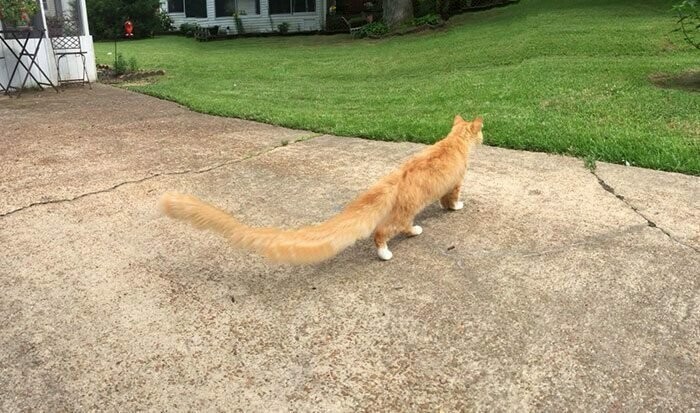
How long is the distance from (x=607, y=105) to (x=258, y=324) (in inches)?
257

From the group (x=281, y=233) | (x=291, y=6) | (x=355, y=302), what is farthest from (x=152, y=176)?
(x=291, y=6)

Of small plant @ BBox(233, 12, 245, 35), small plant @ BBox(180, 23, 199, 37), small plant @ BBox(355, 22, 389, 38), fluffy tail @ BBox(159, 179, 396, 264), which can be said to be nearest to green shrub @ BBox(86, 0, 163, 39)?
small plant @ BBox(180, 23, 199, 37)

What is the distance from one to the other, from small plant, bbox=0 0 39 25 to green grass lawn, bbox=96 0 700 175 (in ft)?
7.70

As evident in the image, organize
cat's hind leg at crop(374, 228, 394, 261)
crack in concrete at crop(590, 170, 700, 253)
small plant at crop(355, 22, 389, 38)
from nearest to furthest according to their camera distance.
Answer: cat's hind leg at crop(374, 228, 394, 261)
crack in concrete at crop(590, 170, 700, 253)
small plant at crop(355, 22, 389, 38)

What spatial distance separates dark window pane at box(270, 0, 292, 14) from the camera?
96.4ft

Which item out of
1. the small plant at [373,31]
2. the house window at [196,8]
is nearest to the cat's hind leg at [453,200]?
the small plant at [373,31]

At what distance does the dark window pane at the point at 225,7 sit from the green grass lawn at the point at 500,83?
10434mm

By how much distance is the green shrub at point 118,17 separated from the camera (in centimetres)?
2925

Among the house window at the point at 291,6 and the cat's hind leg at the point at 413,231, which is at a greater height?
the house window at the point at 291,6

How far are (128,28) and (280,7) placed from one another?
7.65m

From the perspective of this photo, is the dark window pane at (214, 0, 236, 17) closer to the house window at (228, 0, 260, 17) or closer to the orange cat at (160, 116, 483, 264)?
the house window at (228, 0, 260, 17)

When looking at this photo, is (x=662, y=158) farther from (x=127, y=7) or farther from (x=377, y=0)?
(x=127, y=7)

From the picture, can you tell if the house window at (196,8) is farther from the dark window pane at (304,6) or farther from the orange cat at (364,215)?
the orange cat at (364,215)

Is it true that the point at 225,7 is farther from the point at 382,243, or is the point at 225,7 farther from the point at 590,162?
the point at 382,243
